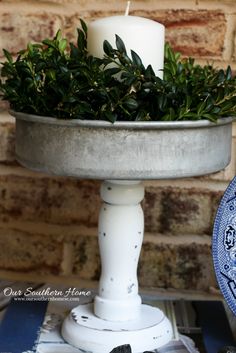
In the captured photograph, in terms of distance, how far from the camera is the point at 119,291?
0.84m

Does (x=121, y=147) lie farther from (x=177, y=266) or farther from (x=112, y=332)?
(x=177, y=266)

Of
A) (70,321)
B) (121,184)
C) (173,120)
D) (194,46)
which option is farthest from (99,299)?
(194,46)

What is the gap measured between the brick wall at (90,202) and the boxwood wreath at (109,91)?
0.30 m

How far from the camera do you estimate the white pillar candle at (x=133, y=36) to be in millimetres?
753

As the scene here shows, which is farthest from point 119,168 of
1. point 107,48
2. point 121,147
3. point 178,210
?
point 178,210

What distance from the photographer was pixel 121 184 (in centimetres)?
82

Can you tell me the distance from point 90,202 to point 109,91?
414 millimetres

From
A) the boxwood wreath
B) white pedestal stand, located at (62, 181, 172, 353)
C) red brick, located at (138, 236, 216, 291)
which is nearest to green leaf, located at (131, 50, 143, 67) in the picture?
the boxwood wreath

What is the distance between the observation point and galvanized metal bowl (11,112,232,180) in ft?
2.33

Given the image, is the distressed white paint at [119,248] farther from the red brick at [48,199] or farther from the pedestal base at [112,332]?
the red brick at [48,199]

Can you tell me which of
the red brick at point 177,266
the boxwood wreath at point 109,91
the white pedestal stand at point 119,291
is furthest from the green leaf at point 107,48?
the red brick at point 177,266

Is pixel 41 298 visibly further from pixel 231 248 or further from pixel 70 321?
pixel 231 248

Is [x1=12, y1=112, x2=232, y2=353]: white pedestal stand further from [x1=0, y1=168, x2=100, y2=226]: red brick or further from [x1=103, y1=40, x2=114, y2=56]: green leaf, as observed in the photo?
[x1=0, y1=168, x2=100, y2=226]: red brick

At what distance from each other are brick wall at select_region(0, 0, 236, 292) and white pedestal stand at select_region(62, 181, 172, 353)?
247 mm
